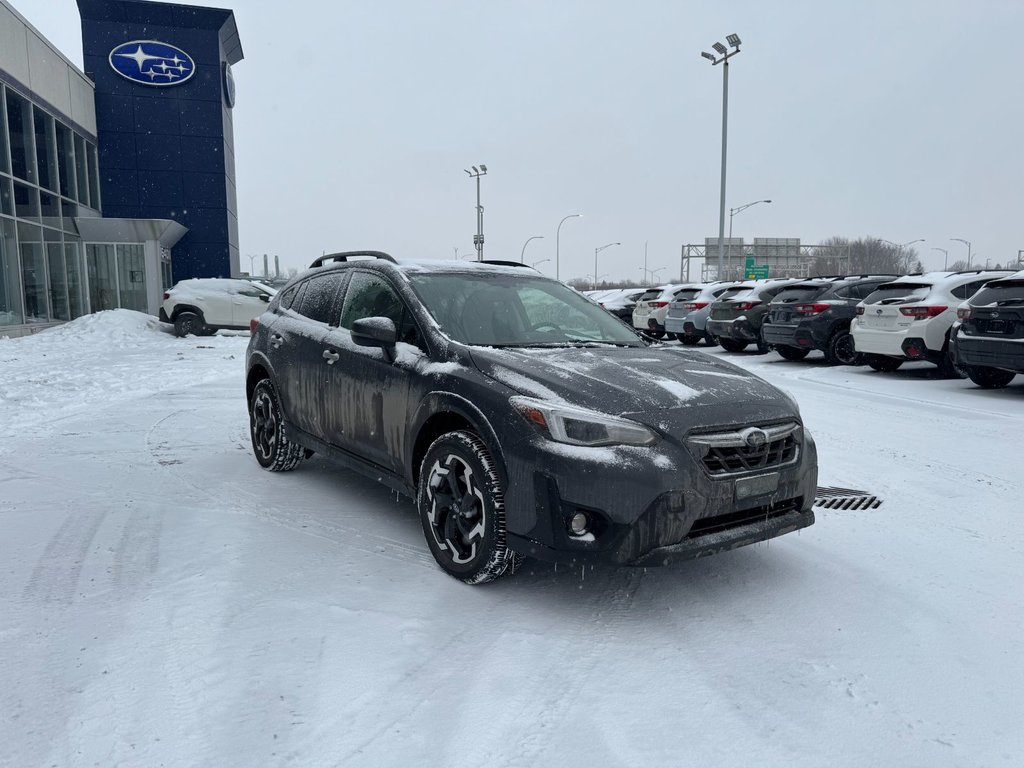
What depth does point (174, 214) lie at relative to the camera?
33000 millimetres

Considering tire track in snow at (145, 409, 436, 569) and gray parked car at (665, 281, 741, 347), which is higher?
gray parked car at (665, 281, 741, 347)

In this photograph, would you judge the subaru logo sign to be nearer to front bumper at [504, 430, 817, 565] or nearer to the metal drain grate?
the metal drain grate

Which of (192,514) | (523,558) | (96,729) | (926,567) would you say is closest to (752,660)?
(523,558)

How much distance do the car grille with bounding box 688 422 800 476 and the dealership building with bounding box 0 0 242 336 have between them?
836 inches

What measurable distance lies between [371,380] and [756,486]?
2.20 m

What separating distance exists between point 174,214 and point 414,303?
1300 inches

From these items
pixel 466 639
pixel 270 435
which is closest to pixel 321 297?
pixel 270 435

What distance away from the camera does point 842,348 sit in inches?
523

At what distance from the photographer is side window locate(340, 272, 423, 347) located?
13.7 feet

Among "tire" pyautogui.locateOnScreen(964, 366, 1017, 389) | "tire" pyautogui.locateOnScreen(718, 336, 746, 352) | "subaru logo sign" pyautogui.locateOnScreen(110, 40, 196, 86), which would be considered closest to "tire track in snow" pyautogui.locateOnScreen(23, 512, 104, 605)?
"tire" pyautogui.locateOnScreen(964, 366, 1017, 389)

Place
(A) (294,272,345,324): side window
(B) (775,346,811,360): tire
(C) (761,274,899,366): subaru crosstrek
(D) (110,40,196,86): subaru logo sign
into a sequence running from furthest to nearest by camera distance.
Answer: (D) (110,40,196,86): subaru logo sign < (B) (775,346,811,360): tire < (C) (761,274,899,366): subaru crosstrek < (A) (294,272,345,324): side window

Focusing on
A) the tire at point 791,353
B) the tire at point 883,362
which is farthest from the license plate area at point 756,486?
the tire at point 791,353

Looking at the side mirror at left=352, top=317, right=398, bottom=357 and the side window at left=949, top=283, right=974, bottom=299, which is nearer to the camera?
the side mirror at left=352, top=317, right=398, bottom=357

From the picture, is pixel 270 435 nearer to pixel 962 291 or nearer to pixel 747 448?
pixel 747 448
